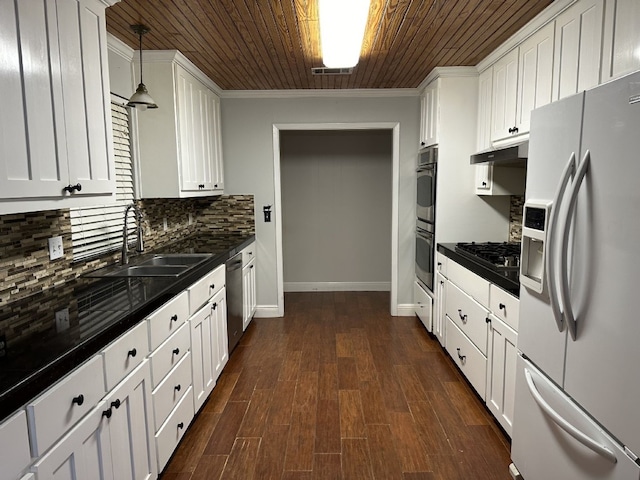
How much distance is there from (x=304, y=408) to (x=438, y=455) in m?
0.89

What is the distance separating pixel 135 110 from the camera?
3.03 metres

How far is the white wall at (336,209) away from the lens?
553 cm

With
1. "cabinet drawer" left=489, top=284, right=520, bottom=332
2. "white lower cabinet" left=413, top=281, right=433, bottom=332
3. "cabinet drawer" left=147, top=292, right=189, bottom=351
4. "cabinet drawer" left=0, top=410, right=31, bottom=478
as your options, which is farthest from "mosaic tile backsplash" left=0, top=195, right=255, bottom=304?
"white lower cabinet" left=413, top=281, right=433, bottom=332

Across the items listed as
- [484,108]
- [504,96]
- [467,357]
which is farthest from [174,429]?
[484,108]

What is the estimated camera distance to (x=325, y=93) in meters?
4.32

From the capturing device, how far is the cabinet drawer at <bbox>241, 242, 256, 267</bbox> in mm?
4039

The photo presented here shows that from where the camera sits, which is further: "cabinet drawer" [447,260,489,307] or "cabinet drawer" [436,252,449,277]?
"cabinet drawer" [436,252,449,277]

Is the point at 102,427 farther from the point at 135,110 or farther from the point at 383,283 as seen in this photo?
the point at 383,283

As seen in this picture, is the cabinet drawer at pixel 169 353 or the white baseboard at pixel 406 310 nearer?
the cabinet drawer at pixel 169 353

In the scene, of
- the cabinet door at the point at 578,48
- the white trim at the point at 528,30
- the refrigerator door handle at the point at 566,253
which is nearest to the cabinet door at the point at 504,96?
the white trim at the point at 528,30

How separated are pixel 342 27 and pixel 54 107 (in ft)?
4.68

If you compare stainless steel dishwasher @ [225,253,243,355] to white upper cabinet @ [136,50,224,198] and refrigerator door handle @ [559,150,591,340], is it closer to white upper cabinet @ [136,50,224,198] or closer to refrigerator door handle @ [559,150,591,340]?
white upper cabinet @ [136,50,224,198]

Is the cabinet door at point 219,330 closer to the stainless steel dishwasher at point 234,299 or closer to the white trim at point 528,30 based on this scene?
the stainless steel dishwasher at point 234,299

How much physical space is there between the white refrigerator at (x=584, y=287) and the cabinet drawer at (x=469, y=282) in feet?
2.48
